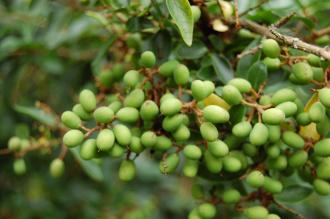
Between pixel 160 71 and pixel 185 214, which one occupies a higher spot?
pixel 160 71

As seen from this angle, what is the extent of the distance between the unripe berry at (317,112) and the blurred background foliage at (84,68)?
200 mm

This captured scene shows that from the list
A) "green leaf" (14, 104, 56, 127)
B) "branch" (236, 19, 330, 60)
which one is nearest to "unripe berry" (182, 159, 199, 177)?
"branch" (236, 19, 330, 60)

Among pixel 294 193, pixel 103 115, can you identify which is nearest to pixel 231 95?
pixel 103 115

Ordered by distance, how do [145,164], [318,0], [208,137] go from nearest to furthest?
[208,137], [318,0], [145,164]

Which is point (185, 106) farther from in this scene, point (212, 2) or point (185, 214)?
point (185, 214)

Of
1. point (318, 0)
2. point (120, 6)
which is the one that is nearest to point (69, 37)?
point (120, 6)

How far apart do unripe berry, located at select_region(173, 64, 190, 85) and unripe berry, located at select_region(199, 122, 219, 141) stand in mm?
132

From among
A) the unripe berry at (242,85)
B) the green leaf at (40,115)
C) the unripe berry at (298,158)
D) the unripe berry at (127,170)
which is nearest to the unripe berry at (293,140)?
the unripe berry at (298,158)

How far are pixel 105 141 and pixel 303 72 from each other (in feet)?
1.51

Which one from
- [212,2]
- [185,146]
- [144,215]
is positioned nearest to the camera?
[185,146]

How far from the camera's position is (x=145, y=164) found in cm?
266

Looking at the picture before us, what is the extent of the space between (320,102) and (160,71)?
0.38 meters

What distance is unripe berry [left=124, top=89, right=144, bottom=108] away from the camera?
120cm

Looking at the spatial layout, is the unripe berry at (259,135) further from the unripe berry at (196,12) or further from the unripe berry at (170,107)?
the unripe berry at (196,12)
